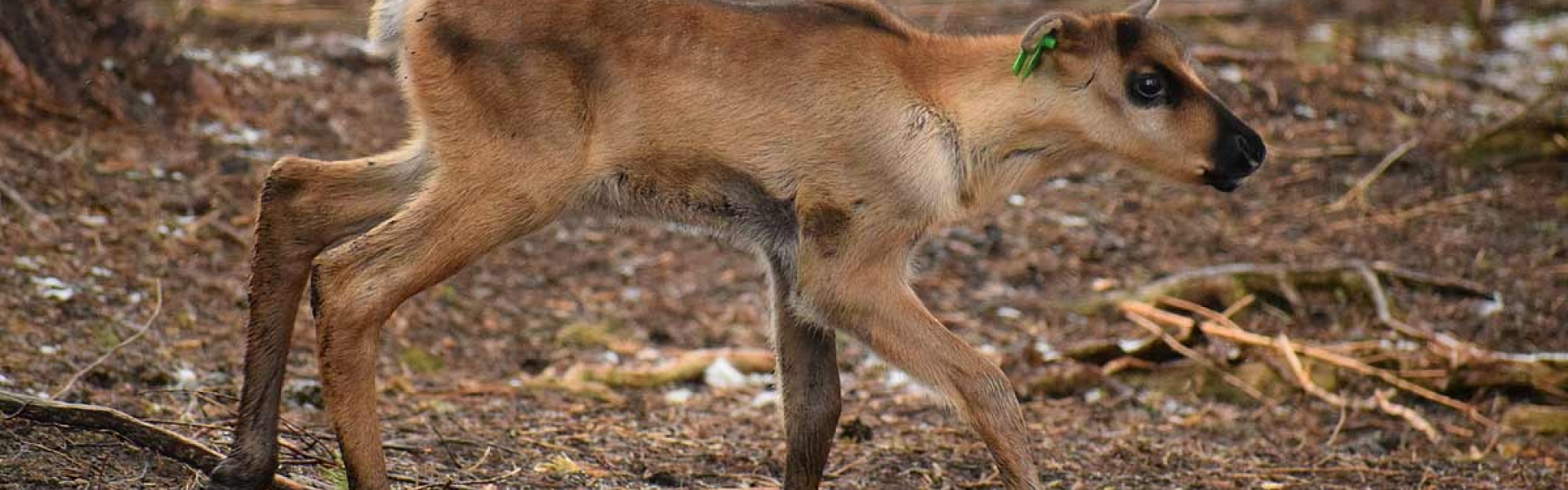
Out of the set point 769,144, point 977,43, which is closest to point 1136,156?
point 977,43

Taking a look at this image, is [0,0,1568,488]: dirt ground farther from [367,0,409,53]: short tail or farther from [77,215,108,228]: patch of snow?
[367,0,409,53]: short tail

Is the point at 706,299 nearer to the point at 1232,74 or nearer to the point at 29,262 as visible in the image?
the point at 29,262

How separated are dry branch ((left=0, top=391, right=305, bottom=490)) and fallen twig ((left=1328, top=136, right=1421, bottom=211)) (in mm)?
7964

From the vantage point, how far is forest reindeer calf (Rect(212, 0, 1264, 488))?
17.3 feet

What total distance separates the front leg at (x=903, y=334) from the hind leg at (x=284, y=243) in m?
1.36

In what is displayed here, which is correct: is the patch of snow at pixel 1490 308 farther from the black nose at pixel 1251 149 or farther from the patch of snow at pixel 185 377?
the patch of snow at pixel 185 377

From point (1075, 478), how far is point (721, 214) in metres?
2.15

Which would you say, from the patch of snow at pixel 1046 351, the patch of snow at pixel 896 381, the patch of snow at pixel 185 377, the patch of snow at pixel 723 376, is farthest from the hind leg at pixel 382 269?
the patch of snow at pixel 1046 351

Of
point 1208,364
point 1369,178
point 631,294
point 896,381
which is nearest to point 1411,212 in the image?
point 1369,178

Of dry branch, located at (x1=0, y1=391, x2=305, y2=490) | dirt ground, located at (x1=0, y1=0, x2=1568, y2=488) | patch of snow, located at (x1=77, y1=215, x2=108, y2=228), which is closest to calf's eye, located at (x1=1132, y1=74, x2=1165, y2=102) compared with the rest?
dirt ground, located at (x1=0, y1=0, x2=1568, y2=488)

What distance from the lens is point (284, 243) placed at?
5.48m

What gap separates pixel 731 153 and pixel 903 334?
814mm

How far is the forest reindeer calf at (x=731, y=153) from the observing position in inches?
208

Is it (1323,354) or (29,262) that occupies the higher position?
(29,262)
